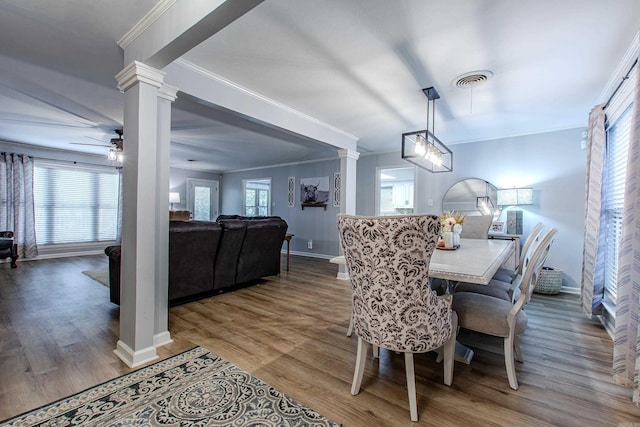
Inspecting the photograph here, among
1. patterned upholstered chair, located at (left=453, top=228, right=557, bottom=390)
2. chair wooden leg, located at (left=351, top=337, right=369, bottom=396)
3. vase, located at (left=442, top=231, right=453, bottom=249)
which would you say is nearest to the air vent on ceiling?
vase, located at (left=442, top=231, right=453, bottom=249)

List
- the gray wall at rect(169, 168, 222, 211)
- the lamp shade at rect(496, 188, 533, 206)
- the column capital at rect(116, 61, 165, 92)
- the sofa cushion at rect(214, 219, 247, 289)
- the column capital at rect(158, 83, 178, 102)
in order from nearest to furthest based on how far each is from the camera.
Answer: the column capital at rect(116, 61, 165, 92) → the column capital at rect(158, 83, 178, 102) → the sofa cushion at rect(214, 219, 247, 289) → the lamp shade at rect(496, 188, 533, 206) → the gray wall at rect(169, 168, 222, 211)

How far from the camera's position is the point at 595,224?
2.76 meters

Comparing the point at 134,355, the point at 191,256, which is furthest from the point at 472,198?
the point at 134,355

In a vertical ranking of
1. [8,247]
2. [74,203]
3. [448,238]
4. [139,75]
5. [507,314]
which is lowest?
[8,247]

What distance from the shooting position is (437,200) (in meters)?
5.06

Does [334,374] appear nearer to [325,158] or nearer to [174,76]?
[174,76]

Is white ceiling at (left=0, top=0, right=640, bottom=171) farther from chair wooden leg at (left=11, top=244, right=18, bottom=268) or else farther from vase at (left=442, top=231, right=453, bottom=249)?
chair wooden leg at (left=11, top=244, right=18, bottom=268)

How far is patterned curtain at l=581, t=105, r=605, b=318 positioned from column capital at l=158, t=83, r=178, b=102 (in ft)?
12.9

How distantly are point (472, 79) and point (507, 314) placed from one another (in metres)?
2.05

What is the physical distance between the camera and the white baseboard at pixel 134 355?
196 centimetres

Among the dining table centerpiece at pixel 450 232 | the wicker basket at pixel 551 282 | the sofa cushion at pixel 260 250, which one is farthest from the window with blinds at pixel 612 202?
the sofa cushion at pixel 260 250

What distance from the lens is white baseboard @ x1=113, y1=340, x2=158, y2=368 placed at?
1955mm

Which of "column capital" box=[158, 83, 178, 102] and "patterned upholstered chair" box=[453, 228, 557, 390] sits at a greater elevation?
"column capital" box=[158, 83, 178, 102]

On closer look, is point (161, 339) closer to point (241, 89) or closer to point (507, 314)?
point (241, 89)
